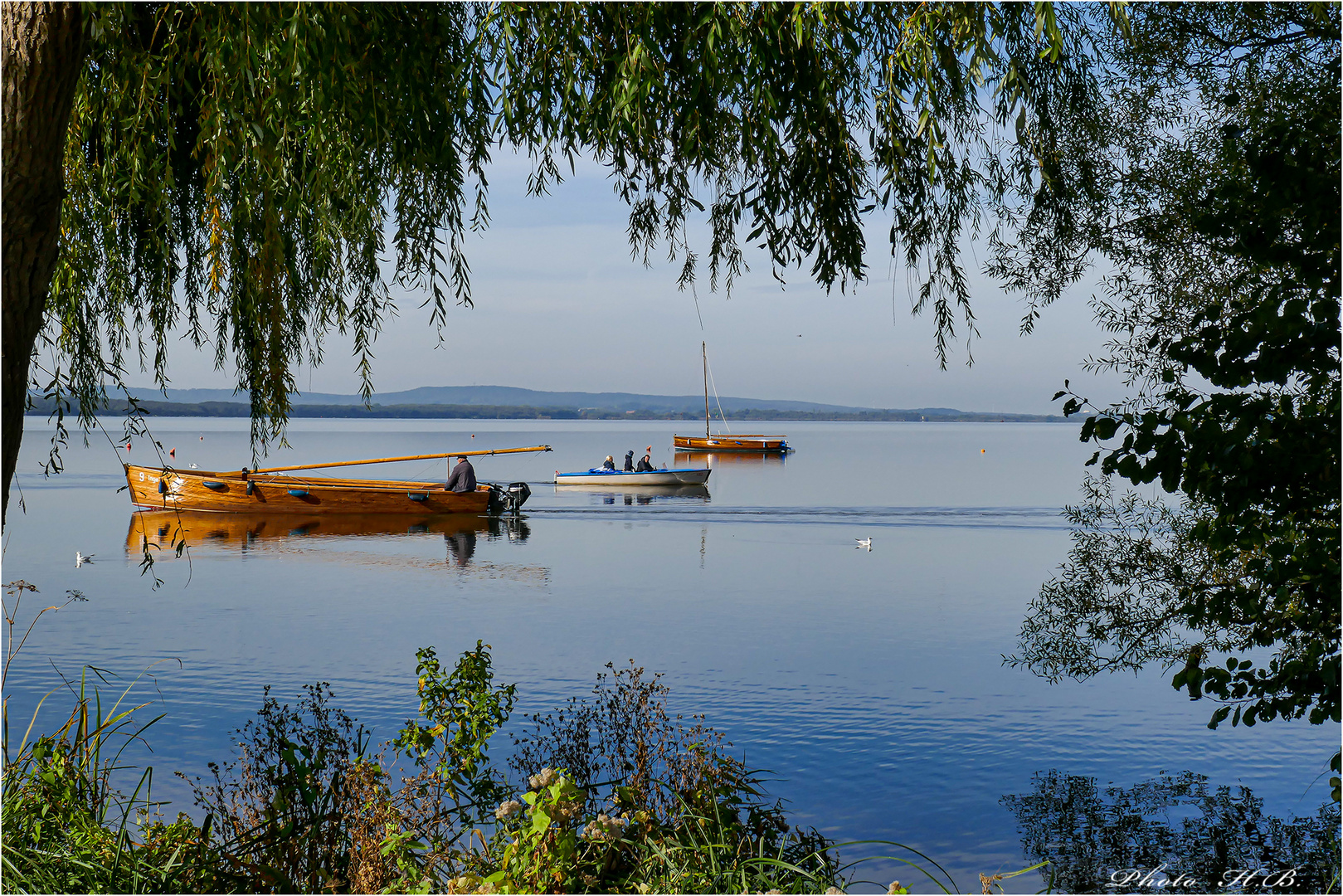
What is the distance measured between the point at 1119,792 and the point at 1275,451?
7185 millimetres

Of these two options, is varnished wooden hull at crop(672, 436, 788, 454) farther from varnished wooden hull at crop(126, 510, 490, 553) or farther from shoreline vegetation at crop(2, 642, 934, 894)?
shoreline vegetation at crop(2, 642, 934, 894)

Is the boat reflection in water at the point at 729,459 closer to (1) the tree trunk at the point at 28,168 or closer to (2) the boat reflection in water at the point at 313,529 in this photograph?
(2) the boat reflection in water at the point at 313,529

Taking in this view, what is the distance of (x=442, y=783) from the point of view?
5.17 metres

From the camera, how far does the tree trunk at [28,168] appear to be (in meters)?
2.98

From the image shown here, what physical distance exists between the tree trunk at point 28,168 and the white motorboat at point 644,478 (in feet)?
135

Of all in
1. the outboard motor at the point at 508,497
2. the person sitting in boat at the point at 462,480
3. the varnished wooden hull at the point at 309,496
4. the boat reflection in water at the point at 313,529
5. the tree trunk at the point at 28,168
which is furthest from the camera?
the outboard motor at the point at 508,497

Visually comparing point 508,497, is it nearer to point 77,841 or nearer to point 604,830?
point 77,841

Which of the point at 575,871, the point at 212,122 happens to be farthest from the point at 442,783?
the point at 212,122

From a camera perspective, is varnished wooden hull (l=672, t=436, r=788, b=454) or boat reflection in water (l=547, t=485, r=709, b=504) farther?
varnished wooden hull (l=672, t=436, r=788, b=454)

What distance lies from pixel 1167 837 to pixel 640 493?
36.1 meters

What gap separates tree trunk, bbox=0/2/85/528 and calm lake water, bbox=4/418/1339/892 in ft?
20.1

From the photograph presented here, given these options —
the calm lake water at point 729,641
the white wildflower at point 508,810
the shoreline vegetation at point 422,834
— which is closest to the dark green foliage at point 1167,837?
the calm lake water at point 729,641

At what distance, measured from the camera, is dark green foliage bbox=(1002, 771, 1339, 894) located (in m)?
7.22

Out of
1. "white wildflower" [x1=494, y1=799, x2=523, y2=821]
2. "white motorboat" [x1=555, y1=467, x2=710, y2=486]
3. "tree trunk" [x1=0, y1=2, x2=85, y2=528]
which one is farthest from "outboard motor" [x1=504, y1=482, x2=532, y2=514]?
"tree trunk" [x1=0, y1=2, x2=85, y2=528]
